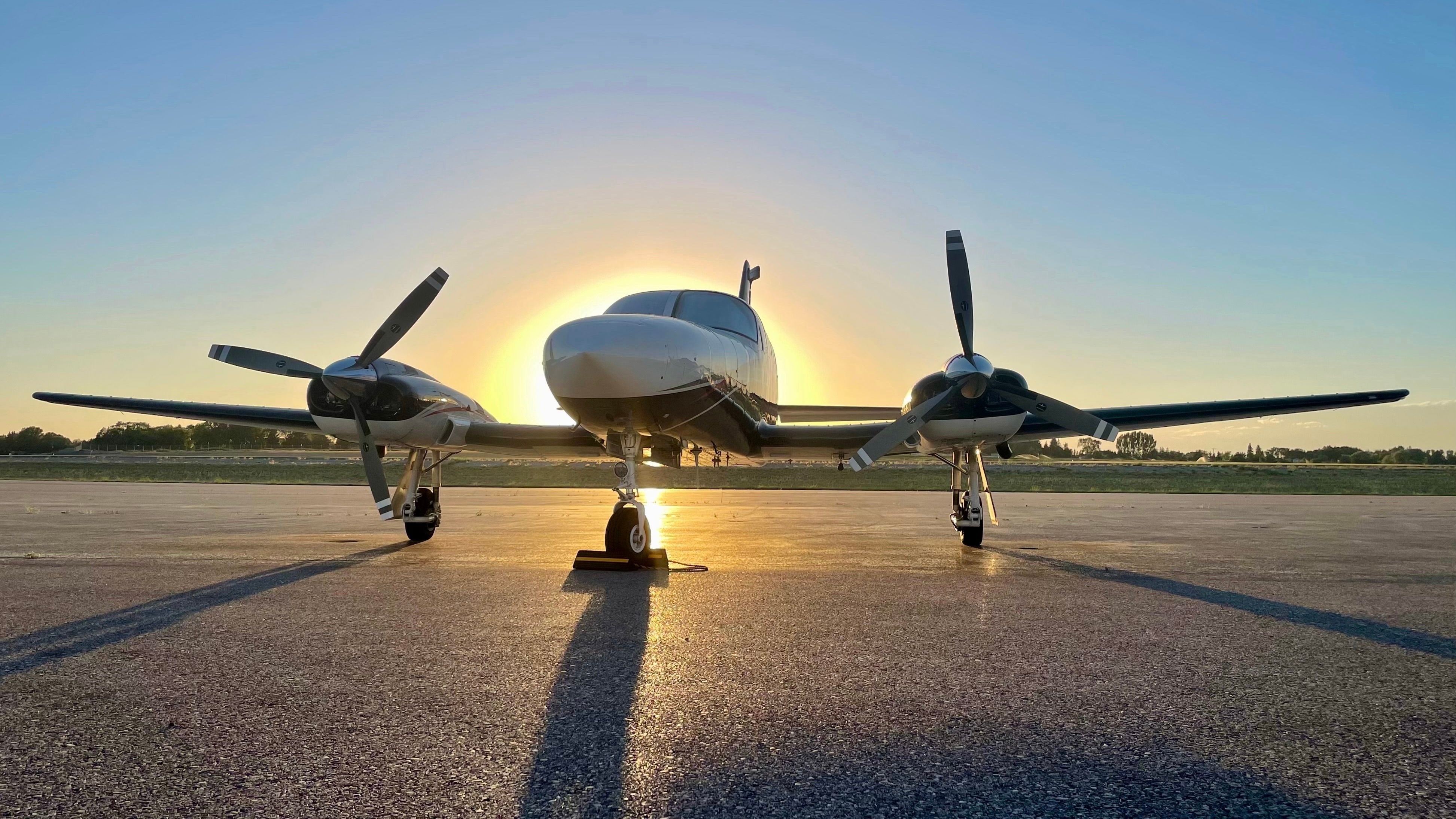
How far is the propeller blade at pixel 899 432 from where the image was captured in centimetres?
1210

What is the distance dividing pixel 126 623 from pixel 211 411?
9.85 m

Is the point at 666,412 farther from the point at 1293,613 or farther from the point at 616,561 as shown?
the point at 1293,613

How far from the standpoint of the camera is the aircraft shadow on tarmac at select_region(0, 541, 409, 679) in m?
5.64

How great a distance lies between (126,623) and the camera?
680 centimetres

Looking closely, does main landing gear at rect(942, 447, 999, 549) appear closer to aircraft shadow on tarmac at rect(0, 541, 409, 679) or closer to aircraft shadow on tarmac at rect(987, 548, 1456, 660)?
aircraft shadow on tarmac at rect(987, 548, 1456, 660)

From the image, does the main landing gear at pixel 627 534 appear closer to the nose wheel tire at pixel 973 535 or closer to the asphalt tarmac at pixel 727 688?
the asphalt tarmac at pixel 727 688

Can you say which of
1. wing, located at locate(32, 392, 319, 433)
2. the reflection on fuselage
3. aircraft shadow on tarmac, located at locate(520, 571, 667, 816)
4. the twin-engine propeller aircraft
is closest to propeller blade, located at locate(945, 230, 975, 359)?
the twin-engine propeller aircraft

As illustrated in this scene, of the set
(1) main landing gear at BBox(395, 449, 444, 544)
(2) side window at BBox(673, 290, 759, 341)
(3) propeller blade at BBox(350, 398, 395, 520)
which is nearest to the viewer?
(2) side window at BBox(673, 290, 759, 341)

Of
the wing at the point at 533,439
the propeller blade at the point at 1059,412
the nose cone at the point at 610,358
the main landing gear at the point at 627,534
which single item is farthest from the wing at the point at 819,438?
the nose cone at the point at 610,358

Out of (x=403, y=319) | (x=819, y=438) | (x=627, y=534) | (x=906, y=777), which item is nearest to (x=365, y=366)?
(x=403, y=319)

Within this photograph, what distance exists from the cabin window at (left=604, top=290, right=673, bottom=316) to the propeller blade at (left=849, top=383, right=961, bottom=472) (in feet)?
11.7

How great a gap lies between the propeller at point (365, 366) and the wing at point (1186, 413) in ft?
31.0

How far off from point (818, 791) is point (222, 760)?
257 cm

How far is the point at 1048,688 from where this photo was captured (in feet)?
16.0
